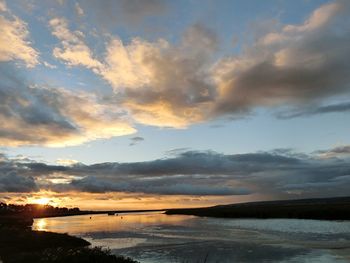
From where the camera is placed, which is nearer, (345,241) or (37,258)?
(37,258)

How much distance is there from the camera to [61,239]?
6375 centimetres

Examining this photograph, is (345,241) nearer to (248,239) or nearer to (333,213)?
(248,239)

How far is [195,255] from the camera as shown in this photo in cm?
5009

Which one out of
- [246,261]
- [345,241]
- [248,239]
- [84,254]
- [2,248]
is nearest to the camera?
[84,254]

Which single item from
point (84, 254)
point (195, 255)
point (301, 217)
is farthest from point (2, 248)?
point (301, 217)

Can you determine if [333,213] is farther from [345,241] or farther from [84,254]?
[84,254]

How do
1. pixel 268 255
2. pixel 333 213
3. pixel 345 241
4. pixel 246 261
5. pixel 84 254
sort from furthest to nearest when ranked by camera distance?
pixel 333 213
pixel 345 241
pixel 268 255
pixel 246 261
pixel 84 254

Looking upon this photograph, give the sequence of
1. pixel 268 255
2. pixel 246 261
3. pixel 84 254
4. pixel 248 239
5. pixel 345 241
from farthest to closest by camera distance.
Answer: pixel 248 239 < pixel 345 241 < pixel 268 255 < pixel 246 261 < pixel 84 254

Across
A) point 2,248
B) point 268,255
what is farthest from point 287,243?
point 2,248

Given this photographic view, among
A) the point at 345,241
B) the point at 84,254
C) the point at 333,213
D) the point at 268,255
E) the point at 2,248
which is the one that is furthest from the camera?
the point at 333,213

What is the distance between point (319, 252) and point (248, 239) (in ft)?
64.1

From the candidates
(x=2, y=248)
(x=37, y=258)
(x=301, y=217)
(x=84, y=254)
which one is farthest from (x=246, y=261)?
(x=301, y=217)

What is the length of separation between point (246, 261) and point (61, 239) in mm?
32063

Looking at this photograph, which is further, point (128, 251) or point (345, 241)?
point (345, 241)
